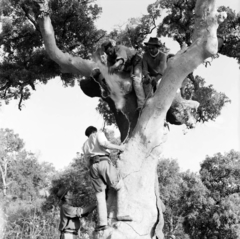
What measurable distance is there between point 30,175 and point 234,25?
37.8m

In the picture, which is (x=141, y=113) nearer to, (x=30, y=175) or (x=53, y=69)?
(x=53, y=69)

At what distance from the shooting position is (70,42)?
1125 cm

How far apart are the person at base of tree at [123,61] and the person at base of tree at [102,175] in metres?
1.83

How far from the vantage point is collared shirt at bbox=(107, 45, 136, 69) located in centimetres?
757

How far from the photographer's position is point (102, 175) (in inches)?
236

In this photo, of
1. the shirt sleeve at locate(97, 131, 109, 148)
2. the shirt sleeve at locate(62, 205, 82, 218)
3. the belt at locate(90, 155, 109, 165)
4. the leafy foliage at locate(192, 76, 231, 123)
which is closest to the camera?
the shirt sleeve at locate(97, 131, 109, 148)

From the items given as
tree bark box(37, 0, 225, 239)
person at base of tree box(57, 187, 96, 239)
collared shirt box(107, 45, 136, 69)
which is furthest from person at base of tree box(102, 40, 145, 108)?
person at base of tree box(57, 187, 96, 239)

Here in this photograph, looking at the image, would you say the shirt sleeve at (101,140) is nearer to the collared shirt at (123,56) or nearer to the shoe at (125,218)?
the shoe at (125,218)

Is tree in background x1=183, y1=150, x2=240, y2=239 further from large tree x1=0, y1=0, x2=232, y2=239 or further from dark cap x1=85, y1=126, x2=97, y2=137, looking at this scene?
dark cap x1=85, y1=126, x2=97, y2=137

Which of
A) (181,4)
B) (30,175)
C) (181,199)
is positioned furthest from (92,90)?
(30,175)

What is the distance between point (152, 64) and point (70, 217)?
3.57 m

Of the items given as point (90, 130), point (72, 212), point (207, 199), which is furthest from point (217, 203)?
point (90, 130)

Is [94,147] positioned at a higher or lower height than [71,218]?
higher

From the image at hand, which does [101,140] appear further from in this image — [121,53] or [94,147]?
[121,53]
